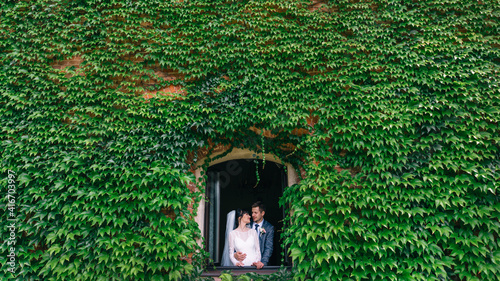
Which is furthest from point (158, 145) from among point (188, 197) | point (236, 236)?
point (236, 236)

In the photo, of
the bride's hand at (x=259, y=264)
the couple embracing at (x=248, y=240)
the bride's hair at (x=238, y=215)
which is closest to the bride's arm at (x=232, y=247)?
the couple embracing at (x=248, y=240)

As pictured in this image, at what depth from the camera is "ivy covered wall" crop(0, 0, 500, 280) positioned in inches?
156

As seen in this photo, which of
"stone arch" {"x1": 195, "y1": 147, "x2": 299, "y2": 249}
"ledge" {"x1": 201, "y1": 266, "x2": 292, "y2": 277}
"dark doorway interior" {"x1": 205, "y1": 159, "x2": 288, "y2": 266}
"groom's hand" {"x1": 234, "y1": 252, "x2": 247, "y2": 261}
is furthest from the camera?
"dark doorway interior" {"x1": 205, "y1": 159, "x2": 288, "y2": 266}

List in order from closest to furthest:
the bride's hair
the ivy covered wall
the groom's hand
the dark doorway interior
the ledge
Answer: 1. the ivy covered wall
2. the ledge
3. the groom's hand
4. the dark doorway interior
5. the bride's hair

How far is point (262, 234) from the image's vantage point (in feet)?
15.8

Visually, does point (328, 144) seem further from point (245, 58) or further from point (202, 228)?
point (202, 228)

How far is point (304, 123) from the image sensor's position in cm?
443

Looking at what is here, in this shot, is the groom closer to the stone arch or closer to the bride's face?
the bride's face

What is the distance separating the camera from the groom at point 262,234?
4637 mm

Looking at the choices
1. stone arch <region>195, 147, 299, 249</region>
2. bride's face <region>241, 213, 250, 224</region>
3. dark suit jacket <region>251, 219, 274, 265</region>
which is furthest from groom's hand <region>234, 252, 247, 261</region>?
stone arch <region>195, 147, 299, 249</region>

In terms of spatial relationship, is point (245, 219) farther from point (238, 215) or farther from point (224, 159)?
point (224, 159)

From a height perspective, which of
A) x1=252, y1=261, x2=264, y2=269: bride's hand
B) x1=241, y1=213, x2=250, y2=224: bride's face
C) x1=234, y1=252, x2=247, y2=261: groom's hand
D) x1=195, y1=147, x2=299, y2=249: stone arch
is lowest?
x1=252, y1=261, x2=264, y2=269: bride's hand

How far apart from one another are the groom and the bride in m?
0.07

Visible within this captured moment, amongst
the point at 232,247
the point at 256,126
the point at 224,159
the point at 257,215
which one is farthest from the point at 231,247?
the point at 256,126
